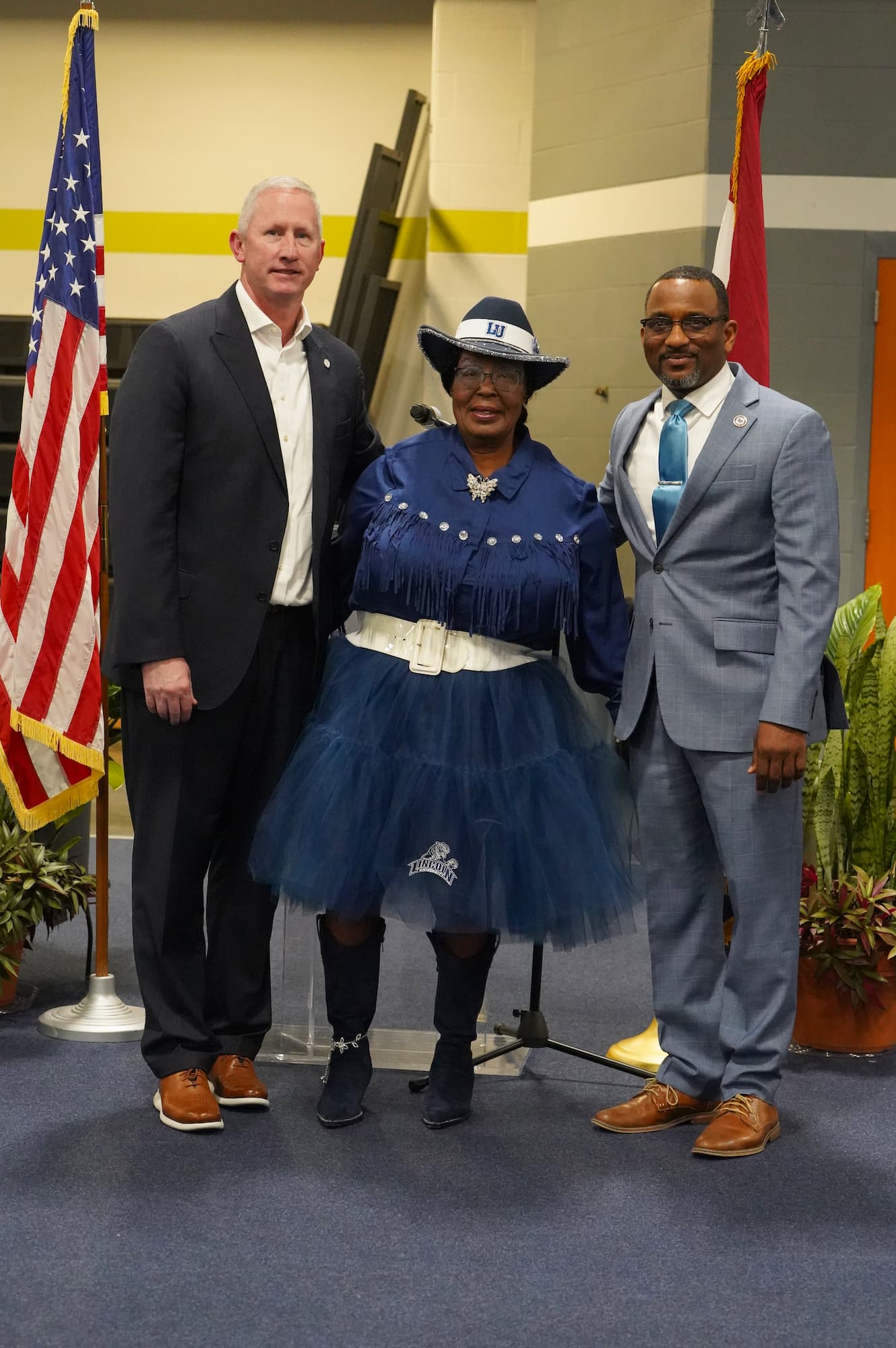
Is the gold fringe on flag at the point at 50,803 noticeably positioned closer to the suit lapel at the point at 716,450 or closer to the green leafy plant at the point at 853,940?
the suit lapel at the point at 716,450

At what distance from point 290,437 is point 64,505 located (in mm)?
776

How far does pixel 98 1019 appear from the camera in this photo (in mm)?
3418

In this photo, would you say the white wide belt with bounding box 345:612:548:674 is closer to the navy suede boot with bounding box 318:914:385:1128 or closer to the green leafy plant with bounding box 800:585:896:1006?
the navy suede boot with bounding box 318:914:385:1128

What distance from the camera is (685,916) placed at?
9.43ft

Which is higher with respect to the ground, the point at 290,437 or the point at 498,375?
the point at 498,375

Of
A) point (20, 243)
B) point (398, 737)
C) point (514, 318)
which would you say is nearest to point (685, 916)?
point (398, 737)

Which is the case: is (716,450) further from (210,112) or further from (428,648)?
(210,112)

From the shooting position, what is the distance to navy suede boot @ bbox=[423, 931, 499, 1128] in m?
2.85

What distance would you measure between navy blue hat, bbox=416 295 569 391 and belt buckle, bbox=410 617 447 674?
471 mm

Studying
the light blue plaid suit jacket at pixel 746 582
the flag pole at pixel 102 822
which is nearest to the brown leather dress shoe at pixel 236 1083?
the flag pole at pixel 102 822

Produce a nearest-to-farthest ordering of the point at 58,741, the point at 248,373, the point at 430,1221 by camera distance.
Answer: the point at 430,1221, the point at 248,373, the point at 58,741

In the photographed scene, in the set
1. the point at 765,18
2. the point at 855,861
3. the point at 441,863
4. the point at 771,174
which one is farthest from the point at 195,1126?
the point at 771,174

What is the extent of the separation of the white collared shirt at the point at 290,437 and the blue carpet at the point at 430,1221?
1.07 m

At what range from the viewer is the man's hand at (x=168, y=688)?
2.74 meters
